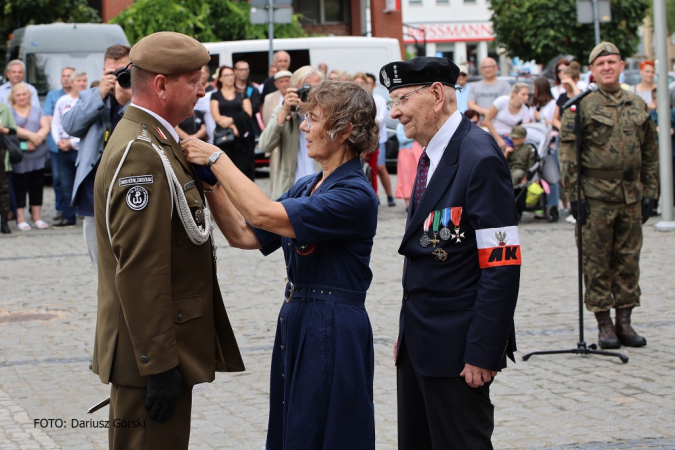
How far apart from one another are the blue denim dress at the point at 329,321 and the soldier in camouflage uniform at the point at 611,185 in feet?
12.5

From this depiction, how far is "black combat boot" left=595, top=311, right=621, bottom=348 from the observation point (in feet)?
24.2

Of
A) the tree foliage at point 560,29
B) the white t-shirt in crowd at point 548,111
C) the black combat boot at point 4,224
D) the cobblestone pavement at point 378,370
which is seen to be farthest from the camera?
the tree foliage at point 560,29

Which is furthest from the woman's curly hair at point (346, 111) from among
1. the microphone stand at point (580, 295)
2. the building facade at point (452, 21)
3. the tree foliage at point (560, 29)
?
the building facade at point (452, 21)

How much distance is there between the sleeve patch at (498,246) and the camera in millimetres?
3705

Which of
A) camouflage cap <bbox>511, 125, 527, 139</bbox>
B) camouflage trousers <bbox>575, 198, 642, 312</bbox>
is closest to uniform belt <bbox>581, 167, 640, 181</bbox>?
camouflage trousers <bbox>575, 198, 642, 312</bbox>

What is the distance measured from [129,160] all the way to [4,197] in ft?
36.9

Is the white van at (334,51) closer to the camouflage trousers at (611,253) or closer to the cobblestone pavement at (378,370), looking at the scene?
the cobblestone pavement at (378,370)

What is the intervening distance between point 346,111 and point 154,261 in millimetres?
949

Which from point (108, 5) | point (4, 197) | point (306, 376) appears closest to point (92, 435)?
point (306, 376)

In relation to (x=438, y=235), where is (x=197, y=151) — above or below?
above

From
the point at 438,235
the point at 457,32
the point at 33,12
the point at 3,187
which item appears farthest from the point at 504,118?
the point at 457,32

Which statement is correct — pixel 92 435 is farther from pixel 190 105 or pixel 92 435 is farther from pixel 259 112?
pixel 259 112

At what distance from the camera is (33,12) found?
26.1 m

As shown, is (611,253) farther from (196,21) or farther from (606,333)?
(196,21)
